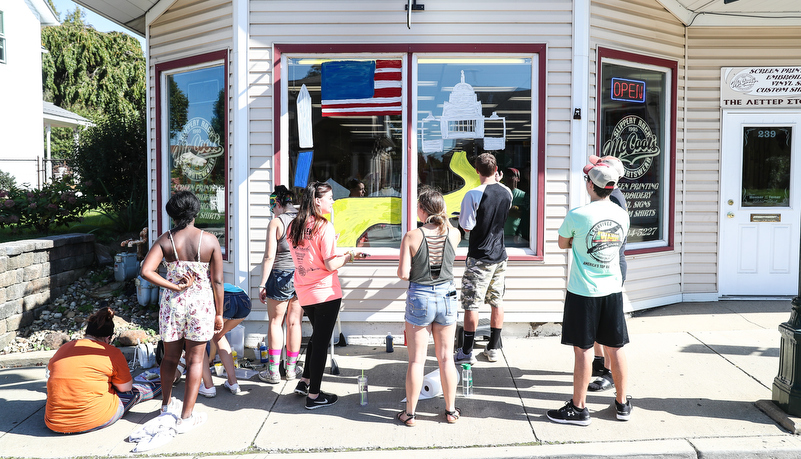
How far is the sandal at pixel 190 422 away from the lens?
13.7 ft

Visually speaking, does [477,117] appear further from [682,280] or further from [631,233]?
[682,280]

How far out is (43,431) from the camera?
4301mm

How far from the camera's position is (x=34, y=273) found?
271 inches

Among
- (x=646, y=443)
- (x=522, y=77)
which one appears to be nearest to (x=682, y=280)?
(x=522, y=77)

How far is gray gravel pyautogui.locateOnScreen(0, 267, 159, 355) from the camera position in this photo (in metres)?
6.44

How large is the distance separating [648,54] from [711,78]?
104cm

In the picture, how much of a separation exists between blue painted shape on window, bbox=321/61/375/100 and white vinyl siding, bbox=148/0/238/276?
106cm

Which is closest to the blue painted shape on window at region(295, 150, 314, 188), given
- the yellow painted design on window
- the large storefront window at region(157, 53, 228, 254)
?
the yellow painted design on window

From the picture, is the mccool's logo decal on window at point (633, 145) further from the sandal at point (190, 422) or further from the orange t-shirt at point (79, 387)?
the orange t-shirt at point (79, 387)

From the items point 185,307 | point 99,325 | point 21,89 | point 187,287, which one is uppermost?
point 21,89

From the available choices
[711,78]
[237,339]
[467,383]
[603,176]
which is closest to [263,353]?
[237,339]

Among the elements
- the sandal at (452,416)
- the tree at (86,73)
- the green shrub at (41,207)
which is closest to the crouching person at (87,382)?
the sandal at (452,416)

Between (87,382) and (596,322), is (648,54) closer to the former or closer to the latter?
(596,322)

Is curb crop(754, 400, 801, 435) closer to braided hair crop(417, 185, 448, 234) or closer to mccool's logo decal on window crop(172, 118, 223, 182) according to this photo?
braided hair crop(417, 185, 448, 234)
